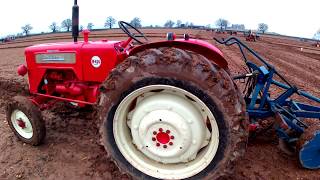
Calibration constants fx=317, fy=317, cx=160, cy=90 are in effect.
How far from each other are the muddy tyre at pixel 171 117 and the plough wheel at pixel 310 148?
928 millimetres

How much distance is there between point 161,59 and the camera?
2359mm

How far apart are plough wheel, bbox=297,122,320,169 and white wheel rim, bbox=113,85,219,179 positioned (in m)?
1.00

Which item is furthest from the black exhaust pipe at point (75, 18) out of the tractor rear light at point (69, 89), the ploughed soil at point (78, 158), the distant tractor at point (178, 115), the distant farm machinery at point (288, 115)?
the distant farm machinery at point (288, 115)

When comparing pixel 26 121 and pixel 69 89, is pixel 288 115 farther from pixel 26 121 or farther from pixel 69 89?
pixel 26 121

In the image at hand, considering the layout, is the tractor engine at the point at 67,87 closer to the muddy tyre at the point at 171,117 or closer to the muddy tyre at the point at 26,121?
the muddy tyre at the point at 26,121

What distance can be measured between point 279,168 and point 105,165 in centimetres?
174

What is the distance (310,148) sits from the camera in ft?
9.53

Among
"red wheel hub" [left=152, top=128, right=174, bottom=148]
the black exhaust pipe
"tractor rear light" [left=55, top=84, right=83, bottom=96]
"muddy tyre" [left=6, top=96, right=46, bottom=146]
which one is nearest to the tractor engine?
"tractor rear light" [left=55, top=84, right=83, bottom=96]

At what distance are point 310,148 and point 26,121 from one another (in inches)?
119

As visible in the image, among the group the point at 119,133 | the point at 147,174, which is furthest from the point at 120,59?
the point at 147,174

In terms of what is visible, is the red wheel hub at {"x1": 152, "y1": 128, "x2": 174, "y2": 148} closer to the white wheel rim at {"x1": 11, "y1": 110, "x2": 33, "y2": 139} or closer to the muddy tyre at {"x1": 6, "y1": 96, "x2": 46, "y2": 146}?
the muddy tyre at {"x1": 6, "y1": 96, "x2": 46, "y2": 146}

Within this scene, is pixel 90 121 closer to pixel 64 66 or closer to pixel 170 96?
pixel 64 66

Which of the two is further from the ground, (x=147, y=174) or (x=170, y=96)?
(x=170, y=96)

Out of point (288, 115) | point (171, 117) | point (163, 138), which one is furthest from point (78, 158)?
point (288, 115)
